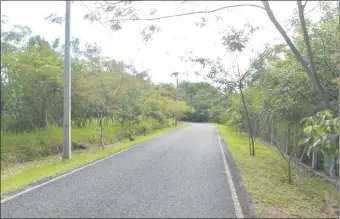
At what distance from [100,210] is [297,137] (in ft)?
37.8

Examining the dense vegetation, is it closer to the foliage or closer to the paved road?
the paved road

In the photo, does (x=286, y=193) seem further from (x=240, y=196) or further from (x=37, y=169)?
(x=37, y=169)

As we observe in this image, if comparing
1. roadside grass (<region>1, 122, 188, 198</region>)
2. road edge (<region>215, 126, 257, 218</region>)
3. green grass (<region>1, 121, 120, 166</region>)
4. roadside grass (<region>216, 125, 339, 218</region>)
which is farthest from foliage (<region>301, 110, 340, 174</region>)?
roadside grass (<region>1, 122, 188, 198</region>)

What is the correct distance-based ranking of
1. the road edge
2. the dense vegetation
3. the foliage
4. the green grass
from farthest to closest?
1. the road edge
2. the dense vegetation
3. the green grass
4. the foliage

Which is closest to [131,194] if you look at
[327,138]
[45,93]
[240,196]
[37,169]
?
[37,169]

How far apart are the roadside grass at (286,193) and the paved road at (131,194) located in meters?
0.69

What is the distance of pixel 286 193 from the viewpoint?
8.78 meters

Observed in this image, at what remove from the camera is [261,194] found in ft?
25.9

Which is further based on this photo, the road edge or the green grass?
the road edge

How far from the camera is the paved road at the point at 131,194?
5.71 meters

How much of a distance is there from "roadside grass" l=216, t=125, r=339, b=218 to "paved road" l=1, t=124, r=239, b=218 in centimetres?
69

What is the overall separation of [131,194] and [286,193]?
404cm

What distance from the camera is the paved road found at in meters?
5.71

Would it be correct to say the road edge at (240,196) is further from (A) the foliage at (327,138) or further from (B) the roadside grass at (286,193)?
(A) the foliage at (327,138)
